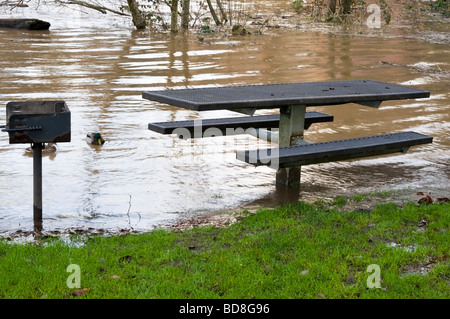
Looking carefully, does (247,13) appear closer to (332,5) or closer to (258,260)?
(332,5)

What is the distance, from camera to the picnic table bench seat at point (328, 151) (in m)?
6.02

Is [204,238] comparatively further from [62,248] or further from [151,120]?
[151,120]

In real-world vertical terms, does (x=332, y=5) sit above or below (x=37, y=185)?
above

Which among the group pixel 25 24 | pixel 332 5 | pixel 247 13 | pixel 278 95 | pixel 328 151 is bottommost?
pixel 328 151

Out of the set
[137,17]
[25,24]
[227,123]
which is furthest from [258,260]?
[25,24]

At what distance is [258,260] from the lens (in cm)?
487

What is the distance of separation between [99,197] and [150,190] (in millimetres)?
512

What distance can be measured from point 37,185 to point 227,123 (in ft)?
7.46

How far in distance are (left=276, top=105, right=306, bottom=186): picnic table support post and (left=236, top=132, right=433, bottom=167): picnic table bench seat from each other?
0.30 meters

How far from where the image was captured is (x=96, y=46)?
599 inches

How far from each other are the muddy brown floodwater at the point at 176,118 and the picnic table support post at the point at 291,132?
0.43 feet

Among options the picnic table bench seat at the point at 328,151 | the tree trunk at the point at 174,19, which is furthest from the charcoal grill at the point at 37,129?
the tree trunk at the point at 174,19

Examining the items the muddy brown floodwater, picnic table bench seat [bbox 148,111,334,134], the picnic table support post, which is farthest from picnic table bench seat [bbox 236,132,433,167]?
picnic table bench seat [bbox 148,111,334,134]

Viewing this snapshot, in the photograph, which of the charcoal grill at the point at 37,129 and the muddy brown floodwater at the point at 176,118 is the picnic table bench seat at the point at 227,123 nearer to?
the muddy brown floodwater at the point at 176,118
